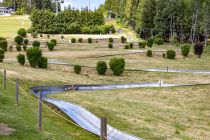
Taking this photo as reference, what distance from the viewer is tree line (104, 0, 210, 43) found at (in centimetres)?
10812

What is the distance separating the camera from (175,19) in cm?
11456

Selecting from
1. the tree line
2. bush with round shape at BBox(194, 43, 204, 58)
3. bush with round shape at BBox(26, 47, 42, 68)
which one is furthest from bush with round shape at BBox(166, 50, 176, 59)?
A: the tree line

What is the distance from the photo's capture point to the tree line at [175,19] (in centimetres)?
10812

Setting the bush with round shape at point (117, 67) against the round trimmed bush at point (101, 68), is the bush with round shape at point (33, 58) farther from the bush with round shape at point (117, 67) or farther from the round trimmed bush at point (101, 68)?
the bush with round shape at point (117, 67)

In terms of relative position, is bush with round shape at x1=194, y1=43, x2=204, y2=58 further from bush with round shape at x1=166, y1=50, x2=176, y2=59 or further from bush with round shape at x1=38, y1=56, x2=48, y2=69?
bush with round shape at x1=38, y1=56, x2=48, y2=69

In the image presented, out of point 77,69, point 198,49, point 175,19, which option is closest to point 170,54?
point 198,49

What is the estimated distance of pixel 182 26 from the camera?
115562 millimetres

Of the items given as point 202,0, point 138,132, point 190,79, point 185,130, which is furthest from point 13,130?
point 202,0

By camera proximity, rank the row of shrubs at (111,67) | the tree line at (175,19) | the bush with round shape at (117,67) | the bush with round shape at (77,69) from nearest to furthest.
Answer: the bush with round shape at (77,69)
the row of shrubs at (111,67)
the bush with round shape at (117,67)
the tree line at (175,19)

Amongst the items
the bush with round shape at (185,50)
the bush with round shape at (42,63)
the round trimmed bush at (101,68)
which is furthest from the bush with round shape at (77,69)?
the bush with round shape at (185,50)

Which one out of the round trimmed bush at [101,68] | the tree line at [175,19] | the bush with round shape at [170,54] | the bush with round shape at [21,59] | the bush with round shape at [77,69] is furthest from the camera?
the tree line at [175,19]

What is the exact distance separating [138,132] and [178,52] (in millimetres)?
55975

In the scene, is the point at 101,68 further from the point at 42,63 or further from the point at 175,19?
the point at 175,19

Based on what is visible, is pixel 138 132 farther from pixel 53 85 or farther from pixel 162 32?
pixel 162 32
